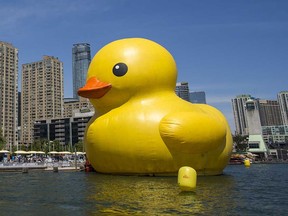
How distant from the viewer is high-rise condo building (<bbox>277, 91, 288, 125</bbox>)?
6998 inches

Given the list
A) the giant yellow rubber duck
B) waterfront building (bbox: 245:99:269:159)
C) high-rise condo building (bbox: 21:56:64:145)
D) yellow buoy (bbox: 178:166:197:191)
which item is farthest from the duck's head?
high-rise condo building (bbox: 21:56:64:145)

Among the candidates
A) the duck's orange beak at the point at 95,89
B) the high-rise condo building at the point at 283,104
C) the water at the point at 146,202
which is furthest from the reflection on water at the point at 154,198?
the high-rise condo building at the point at 283,104

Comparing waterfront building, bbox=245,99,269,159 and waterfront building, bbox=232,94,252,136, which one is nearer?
waterfront building, bbox=245,99,269,159

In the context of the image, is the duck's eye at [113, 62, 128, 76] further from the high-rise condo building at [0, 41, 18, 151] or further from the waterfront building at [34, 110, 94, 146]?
the high-rise condo building at [0, 41, 18, 151]

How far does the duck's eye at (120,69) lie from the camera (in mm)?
20656

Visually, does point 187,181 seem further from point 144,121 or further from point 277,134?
point 277,134

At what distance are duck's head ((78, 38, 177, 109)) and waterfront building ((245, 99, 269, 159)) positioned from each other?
252 ft

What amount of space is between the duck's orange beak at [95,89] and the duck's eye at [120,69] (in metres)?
0.88

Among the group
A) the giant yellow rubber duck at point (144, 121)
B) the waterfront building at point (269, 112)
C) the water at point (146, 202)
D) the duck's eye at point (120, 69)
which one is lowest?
the water at point (146, 202)

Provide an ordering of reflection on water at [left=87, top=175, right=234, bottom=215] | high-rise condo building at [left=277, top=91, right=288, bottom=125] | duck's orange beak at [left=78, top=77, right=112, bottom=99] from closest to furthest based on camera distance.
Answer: reflection on water at [left=87, top=175, right=234, bottom=215], duck's orange beak at [left=78, top=77, right=112, bottom=99], high-rise condo building at [left=277, top=91, right=288, bottom=125]

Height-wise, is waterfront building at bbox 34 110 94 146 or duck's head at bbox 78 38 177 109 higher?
waterfront building at bbox 34 110 94 146

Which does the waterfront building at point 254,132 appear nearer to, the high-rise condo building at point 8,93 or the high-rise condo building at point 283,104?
the high-rise condo building at point 8,93

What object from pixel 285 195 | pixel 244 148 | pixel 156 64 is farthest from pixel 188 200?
pixel 244 148

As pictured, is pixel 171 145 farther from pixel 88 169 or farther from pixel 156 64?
pixel 88 169
